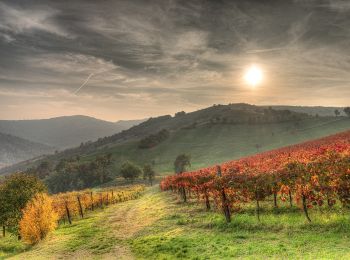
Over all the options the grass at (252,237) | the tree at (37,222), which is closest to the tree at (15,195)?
the tree at (37,222)

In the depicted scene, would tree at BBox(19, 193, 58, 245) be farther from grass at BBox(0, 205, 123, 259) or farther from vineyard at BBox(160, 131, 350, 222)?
vineyard at BBox(160, 131, 350, 222)

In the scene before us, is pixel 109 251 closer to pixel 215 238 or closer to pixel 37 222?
pixel 215 238

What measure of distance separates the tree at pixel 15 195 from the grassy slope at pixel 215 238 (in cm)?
1495

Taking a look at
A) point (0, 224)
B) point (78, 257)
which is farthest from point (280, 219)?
point (0, 224)

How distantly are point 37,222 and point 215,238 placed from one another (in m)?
30.9

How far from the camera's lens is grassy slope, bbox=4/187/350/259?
24.0m

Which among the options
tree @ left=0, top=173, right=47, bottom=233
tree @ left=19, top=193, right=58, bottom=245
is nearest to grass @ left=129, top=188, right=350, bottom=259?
tree @ left=19, top=193, right=58, bottom=245

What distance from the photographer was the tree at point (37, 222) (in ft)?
161

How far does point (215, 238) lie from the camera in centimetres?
3070

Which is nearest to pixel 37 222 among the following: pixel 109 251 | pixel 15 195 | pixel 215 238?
pixel 15 195

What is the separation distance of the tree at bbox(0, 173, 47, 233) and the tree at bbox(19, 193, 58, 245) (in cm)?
900

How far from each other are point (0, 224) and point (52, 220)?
15142 mm

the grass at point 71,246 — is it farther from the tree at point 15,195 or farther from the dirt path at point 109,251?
the tree at point 15,195

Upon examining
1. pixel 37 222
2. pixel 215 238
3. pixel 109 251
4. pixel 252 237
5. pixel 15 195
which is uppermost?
pixel 15 195
